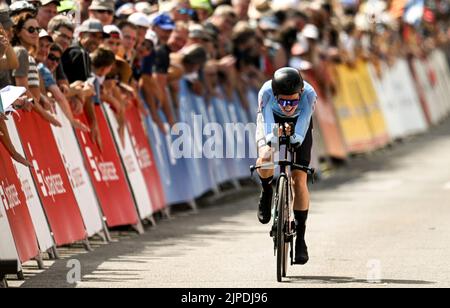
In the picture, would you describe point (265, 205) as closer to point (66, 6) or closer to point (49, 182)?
point (49, 182)

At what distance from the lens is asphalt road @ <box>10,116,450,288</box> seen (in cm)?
1221

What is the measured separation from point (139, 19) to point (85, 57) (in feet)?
7.31

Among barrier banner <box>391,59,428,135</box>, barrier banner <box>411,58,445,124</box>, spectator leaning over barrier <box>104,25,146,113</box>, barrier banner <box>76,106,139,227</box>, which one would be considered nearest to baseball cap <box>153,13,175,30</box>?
spectator leaning over barrier <box>104,25,146,113</box>

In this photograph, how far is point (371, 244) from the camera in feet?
49.1

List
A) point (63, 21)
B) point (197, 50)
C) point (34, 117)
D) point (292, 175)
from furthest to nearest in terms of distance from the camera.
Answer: point (197, 50)
point (63, 21)
point (34, 117)
point (292, 175)

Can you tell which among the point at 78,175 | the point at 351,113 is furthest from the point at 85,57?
the point at 351,113

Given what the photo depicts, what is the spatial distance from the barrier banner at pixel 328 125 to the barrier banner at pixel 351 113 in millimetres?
603

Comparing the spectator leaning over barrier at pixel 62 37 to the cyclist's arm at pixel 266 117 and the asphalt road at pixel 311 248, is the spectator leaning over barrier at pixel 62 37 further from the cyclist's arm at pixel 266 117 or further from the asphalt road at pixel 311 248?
the cyclist's arm at pixel 266 117

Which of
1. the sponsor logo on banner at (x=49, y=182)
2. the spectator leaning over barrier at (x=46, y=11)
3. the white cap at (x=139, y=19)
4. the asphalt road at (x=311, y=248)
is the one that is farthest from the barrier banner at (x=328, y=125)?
the sponsor logo on banner at (x=49, y=182)

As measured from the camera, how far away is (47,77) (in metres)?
14.8

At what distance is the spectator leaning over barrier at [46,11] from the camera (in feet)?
51.5

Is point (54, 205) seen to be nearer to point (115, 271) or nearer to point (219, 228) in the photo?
point (115, 271)
